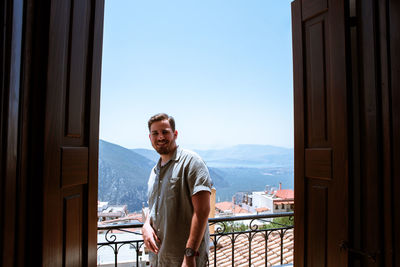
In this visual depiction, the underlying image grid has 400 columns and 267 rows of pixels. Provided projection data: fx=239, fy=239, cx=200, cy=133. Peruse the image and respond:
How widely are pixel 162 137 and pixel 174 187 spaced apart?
331mm

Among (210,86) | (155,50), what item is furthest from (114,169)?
(210,86)

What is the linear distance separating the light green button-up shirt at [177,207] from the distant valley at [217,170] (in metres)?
0.21

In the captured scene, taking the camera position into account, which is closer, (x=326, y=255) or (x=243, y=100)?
(x=326, y=255)

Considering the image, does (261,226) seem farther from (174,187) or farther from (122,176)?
(122,176)

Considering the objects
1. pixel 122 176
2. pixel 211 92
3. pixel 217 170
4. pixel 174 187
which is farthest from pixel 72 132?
pixel 211 92

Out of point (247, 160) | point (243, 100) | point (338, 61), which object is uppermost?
point (243, 100)

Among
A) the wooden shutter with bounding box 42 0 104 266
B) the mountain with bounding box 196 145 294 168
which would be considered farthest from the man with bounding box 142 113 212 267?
the mountain with bounding box 196 145 294 168

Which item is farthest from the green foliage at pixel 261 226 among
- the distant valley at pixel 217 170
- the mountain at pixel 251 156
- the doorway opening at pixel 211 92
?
the mountain at pixel 251 156

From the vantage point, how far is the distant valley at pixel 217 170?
3895mm

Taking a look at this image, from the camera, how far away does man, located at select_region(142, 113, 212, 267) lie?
4.29ft

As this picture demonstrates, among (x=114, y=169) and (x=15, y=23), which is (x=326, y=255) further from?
(x=114, y=169)

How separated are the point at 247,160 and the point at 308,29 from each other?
433 inches

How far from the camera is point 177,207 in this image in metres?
1.36

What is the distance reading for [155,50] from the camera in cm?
1060
